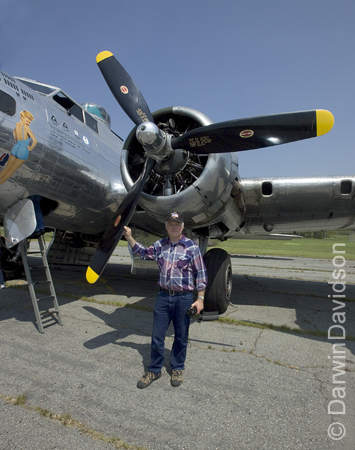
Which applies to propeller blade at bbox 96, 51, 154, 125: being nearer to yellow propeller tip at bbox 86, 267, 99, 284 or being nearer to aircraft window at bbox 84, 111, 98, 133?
aircraft window at bbox 84, 111, 98, 133

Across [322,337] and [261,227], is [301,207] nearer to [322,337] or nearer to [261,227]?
[261,227]

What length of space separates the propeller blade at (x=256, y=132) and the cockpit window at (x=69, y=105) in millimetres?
2764

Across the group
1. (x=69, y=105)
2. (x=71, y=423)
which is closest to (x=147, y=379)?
(x=71, y=423)

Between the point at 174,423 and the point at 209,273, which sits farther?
the point at 209,273

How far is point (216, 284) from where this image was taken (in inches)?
209

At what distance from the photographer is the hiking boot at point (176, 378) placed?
9.39 ft

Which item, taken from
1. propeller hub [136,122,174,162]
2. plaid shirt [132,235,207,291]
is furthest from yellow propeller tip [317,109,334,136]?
plaid shirt [132,235,207,291]

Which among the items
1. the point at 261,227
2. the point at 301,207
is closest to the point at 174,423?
the point at 301,207

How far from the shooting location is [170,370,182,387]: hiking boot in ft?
9.39

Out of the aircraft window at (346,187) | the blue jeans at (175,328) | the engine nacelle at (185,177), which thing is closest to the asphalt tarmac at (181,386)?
the blue jeans at (175,328)

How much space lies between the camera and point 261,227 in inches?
287

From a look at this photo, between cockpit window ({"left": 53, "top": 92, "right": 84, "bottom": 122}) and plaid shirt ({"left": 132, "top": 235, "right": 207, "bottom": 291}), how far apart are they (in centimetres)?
401

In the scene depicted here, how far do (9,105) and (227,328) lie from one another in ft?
15.0

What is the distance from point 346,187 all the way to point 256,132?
8.78 feet
